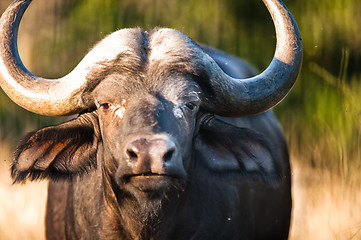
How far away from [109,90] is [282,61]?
3.51ft

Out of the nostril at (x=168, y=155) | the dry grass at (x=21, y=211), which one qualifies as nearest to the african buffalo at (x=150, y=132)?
the nostril at (x=168, y=155)

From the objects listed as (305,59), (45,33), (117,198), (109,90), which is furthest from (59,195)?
(45,33)

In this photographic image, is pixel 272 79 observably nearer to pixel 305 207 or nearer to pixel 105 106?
pixel 105 106

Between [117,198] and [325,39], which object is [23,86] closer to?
[117,198]

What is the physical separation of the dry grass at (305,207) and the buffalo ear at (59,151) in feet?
7.31

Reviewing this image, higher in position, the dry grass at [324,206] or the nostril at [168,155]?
the dry grass at [324,206]

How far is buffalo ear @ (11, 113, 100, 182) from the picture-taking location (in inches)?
128

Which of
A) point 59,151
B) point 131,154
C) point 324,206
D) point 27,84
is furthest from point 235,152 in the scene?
point 324,206

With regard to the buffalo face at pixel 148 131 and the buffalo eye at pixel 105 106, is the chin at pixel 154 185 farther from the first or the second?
the buffalo eye at pixel 105 106

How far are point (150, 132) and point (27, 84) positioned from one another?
900 mm

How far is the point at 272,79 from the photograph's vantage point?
3197 millimetres

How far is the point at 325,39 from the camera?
25.3 ft

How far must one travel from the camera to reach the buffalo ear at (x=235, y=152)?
3361 millimetres

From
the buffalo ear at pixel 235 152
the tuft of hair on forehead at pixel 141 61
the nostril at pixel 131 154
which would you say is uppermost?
the tuft of hair on forehead at pixel 141 61
